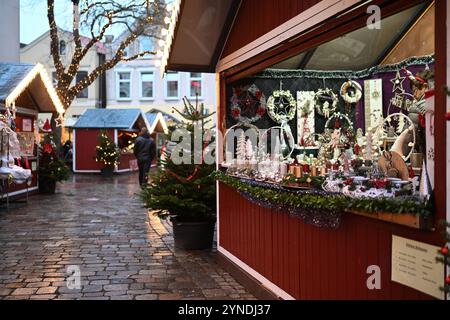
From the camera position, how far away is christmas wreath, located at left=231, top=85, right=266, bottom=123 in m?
6.70

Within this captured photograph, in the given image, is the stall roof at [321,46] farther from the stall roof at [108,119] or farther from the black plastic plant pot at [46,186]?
the stall roof at [108,119]

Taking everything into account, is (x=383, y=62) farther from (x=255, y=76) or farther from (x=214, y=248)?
(x=214, y=248)

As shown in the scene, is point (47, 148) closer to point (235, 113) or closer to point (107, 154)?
point (107, 154)

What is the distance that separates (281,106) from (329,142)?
66.1 inches

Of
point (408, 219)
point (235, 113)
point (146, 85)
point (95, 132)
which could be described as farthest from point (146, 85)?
point (408, 219)

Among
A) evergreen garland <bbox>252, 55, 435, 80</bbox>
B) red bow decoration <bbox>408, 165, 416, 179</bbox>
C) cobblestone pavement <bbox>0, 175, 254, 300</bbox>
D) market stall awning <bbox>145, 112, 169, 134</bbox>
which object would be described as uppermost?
market stall awning <bbox>145, 112, 169, 134</bbox>

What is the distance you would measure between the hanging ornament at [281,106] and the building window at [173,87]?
28.0 meters

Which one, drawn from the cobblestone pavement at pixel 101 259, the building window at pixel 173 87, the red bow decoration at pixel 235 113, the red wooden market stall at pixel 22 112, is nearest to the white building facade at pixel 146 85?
the building window at pixel 173 87

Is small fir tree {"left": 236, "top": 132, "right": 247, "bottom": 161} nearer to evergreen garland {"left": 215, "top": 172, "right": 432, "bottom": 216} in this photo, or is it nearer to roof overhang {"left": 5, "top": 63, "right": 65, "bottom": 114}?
evergreen garland {"left": 215, "top": 172, "right": 432, "bottom": 216}

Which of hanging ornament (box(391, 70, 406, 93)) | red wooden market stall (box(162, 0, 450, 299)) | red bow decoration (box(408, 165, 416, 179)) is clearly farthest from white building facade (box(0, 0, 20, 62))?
red bow decoration (box(408, 165, 416, 179))

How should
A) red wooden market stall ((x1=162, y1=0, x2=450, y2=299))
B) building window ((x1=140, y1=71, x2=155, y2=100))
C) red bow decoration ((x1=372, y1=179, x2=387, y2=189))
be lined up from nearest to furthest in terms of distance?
1. red wooden market stall ((x1=162, y1=0, x2=450, y2=299))
2. red bow decoration ((x1=372, y1=179, x2=387, y2=189))
3. building window ((x1=140, y1=71, x2=155, y2=100))

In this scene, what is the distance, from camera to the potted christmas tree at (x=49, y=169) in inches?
587

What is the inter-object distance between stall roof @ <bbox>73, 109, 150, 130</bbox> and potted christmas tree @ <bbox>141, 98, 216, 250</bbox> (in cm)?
1649

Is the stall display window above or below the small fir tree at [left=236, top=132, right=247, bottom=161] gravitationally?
above
